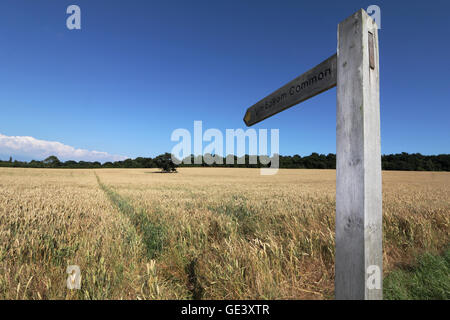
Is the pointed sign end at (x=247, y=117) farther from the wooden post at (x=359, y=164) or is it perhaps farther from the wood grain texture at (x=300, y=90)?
the wooden post at (x=359, y=164)

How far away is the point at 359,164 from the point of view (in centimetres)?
138

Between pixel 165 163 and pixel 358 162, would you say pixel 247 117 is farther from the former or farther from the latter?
pixel 165 163

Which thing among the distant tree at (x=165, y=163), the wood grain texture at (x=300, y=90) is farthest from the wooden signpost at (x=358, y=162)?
the distant tree at (x=165, y=163)

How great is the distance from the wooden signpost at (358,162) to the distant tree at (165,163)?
56.6 meters

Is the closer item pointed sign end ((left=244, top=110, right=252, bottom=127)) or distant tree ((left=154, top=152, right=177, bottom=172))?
pointed sign end ((left=244, top=110, right=252, bottom=127))

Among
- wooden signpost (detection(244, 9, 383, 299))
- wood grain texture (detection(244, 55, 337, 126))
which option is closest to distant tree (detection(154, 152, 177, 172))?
wood grain texture (detection(244, 55, 337, 126))

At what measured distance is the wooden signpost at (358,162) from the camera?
1.36 m

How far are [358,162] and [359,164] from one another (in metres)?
0.02

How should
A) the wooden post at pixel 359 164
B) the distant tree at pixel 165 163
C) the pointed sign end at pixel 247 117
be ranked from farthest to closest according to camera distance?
the distant tree at pixel 165 163
the pointed sign end at pixel 247 117
the wooden post at pixel 359 164

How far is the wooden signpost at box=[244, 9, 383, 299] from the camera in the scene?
136 cm

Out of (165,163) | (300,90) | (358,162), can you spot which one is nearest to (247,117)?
(300,90)

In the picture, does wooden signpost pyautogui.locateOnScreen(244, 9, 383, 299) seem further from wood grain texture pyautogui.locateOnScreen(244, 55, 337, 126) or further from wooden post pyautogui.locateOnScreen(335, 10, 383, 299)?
wood grain texture pyautogui.locateOnScreen(244, 55, 337, 126)

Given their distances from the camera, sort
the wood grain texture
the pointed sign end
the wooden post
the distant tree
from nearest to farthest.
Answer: the wooden post, the wood grain texture, the pointed sign end, the distant tree
